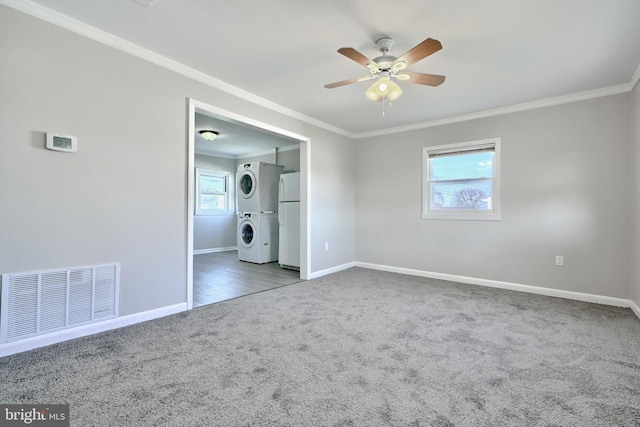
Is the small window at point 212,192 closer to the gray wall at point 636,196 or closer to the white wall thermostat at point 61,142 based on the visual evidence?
the white wall thermostat at point 61,142

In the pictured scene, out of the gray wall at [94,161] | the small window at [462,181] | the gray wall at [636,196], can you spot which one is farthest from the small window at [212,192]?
the gray wall at [636,196]

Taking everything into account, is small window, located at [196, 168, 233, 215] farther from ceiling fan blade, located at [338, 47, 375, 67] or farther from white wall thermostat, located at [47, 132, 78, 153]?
ceiling fan blade, located at [338, 47, 375, 67]

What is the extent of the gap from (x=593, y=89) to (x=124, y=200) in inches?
199

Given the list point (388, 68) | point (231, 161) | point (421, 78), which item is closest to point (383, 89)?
point (388, 68)

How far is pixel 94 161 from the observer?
91.7 inches

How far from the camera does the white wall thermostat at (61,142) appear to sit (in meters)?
2.11

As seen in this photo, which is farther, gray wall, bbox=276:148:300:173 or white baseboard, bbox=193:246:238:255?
white baseboard, bbox=193:246:238:255

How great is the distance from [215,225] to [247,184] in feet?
6.70

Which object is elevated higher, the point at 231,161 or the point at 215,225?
the point at 231,161

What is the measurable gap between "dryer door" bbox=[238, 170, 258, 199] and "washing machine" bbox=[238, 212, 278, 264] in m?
0.42

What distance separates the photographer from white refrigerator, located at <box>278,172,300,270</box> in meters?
5.05

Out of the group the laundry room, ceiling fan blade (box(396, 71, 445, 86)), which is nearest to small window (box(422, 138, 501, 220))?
ceiling fan blade (box(396, 71, 445, 86))

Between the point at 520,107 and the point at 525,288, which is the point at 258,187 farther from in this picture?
the point at 525,288

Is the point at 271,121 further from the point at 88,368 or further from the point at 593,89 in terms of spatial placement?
the point at 593,89
